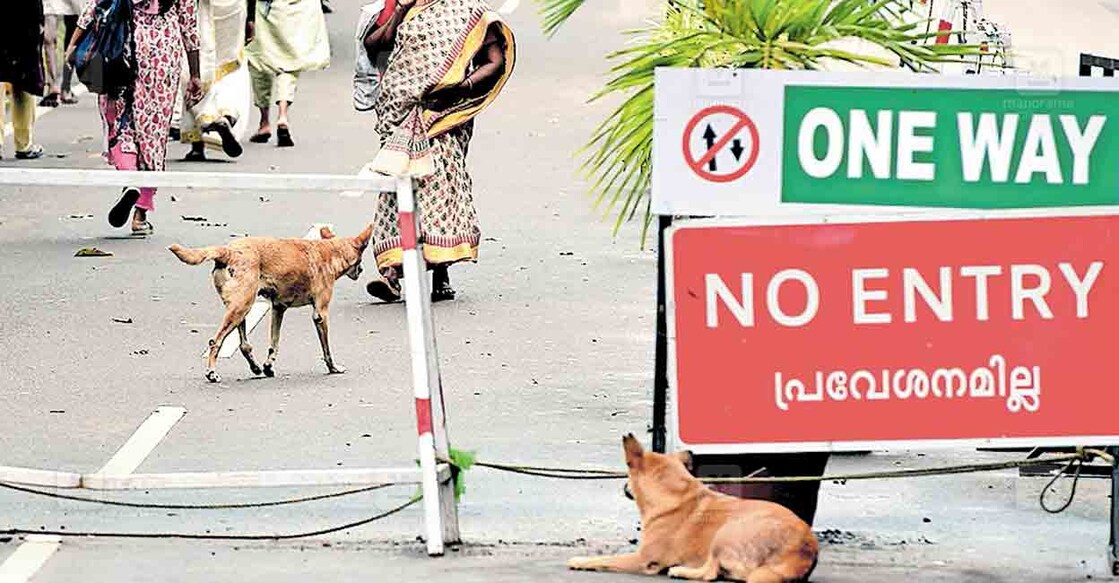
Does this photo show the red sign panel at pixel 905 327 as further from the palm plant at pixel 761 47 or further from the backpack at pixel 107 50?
the backpack at pixel 107 50

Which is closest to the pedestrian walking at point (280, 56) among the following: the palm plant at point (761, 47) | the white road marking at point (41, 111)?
the white road marking at point (41, 111)

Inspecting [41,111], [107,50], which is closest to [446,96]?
[107,50]

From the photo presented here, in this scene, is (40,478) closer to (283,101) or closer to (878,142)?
(878,142)

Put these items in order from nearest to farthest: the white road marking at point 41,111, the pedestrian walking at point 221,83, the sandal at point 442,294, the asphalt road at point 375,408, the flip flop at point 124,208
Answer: the asphalt road at point 375,408
the sandal at point 442,294
the flip flop at point 124,208
the pedestrian walking at point 221,83
the white road marking at point 41,111

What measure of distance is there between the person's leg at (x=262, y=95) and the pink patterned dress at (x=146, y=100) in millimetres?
4054

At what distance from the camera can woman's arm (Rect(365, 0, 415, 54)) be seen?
11.1 m

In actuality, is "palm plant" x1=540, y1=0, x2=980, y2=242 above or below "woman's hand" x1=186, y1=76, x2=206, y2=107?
above

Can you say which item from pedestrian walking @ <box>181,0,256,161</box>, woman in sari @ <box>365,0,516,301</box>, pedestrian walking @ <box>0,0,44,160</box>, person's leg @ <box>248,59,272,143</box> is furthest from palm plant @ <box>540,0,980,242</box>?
person's leg @ <box>248,59,272,143</box>

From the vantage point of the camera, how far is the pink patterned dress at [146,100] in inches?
530

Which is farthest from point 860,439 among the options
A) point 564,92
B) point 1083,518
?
point 564,92

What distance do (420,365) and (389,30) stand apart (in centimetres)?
496

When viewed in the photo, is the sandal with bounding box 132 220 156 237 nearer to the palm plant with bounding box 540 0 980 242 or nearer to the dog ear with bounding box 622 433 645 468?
the palm plant with bounding box 540 0 980 242

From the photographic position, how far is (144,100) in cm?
1350

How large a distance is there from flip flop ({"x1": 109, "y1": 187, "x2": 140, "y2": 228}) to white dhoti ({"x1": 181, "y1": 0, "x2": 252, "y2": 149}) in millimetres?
3155
